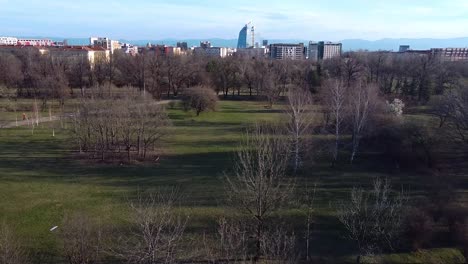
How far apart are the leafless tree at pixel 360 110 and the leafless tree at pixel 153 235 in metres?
14.3

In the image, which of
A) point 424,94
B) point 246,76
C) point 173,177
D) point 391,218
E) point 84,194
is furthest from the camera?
point 246,76

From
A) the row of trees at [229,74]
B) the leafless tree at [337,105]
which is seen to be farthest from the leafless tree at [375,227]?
the row of trees at [229,74]

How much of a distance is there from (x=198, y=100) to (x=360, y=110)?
23100mm

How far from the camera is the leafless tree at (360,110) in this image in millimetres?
29125

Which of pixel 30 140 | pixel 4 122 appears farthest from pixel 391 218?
pixel 4 122

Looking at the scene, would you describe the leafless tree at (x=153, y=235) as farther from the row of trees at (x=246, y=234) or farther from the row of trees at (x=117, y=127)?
the row of trees at (x=117, y=127)

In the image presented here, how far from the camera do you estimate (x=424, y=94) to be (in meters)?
56.8

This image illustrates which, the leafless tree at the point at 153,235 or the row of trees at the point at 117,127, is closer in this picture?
the leafless tree at the point at 153,235

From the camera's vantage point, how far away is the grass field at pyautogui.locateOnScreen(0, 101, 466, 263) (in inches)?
727

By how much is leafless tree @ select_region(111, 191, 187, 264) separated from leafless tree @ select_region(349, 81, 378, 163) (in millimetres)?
14335

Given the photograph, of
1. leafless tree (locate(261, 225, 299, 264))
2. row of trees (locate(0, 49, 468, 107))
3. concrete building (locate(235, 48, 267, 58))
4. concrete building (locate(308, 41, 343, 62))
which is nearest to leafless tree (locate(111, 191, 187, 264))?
leafless tree (locate(261, 225, 299, 264))

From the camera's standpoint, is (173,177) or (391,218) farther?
(173,177)

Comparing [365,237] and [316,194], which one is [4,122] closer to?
[316,194]

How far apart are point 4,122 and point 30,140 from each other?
34.2 ft
